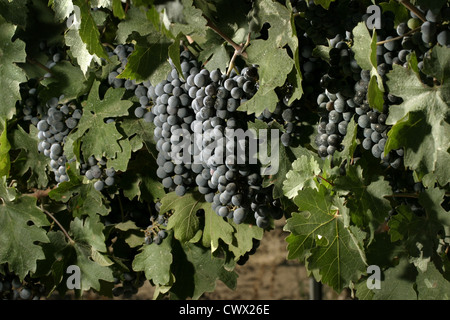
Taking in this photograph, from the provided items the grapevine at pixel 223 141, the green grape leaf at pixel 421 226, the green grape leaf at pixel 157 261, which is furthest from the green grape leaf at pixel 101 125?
the green grape leaf at pixel 421 226

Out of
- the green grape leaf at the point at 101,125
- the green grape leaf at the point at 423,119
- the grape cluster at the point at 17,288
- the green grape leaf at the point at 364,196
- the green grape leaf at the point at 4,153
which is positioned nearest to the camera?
the green grape leaf at the point at 423,119

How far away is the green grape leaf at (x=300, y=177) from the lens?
107cm

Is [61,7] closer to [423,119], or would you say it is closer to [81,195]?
[81,195]

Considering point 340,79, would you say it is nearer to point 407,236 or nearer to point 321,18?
point 321,18

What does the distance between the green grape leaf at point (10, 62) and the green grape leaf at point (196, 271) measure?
1.68 ft

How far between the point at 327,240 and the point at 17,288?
884mm

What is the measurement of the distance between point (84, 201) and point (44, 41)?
0.39 metres

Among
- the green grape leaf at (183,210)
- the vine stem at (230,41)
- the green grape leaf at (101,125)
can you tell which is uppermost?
the vine stem at (230,41)

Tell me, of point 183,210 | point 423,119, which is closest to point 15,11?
point 183,210

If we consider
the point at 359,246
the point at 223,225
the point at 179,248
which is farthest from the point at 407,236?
the point at 179,248

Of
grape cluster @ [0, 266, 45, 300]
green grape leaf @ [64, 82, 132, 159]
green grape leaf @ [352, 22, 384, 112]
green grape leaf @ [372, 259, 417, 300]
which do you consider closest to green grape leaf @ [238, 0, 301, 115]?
green grape leaf @ [352, 22, 384, 112]

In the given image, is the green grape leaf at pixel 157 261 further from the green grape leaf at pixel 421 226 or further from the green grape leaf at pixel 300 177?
the green grape leaf at pixel 421 226

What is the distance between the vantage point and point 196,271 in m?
1.40

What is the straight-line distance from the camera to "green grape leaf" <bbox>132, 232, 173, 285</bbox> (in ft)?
4.39
